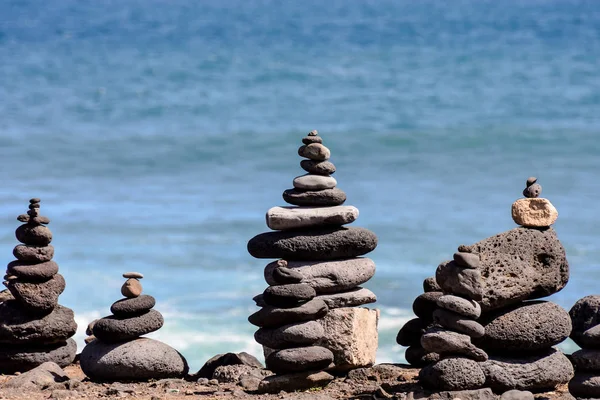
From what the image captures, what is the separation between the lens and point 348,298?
11203 mm

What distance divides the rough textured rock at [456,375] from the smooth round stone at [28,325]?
3.88 meters

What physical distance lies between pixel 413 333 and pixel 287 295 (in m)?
1.79

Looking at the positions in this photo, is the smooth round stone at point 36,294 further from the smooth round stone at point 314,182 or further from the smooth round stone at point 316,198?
the smooth round stone at point 314,182

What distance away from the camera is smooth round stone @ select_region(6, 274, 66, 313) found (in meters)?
11.4

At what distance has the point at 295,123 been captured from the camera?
32.0 meters

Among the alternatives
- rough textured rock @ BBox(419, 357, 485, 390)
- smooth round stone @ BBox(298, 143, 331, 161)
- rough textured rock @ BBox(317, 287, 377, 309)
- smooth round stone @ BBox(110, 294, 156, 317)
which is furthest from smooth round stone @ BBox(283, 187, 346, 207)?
rough textured rock @ BBox(419, 357, 485, 390)

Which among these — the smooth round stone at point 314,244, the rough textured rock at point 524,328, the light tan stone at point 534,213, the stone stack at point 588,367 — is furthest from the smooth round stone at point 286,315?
the stone stack at point 588,367

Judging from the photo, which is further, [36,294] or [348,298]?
[36,294]

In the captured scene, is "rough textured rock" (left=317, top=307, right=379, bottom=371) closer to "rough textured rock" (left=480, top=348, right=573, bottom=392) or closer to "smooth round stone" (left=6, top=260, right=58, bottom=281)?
"rough textured rock" (left=480, top=348, right=573, bottom=392)

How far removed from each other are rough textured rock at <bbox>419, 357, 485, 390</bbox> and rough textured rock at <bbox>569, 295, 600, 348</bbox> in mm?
1498

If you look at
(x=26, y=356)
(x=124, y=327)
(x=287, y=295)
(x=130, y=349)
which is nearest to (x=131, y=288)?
(x=124, y=327)

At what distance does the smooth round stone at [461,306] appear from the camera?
9711 mm

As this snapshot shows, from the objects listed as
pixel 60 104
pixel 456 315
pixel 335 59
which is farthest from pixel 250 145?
pixel 456 315

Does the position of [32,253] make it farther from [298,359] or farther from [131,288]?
[298,359]
